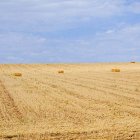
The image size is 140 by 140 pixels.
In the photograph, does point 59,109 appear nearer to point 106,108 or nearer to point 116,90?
point 106,108

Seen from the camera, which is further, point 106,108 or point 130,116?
point 106,108

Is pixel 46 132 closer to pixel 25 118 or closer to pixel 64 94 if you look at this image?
pixel 25 118

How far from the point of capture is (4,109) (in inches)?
639

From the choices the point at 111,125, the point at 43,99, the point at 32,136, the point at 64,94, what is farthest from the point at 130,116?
the point at 64,94

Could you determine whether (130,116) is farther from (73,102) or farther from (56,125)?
A: (73,102)

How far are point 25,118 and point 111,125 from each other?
2.77 metres

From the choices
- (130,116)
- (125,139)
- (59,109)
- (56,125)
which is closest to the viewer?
(125,139)

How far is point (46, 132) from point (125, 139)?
2.08 m

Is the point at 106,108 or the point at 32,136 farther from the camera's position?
the point at 106,108

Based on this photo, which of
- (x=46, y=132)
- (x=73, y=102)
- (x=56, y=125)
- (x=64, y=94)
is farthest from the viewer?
(x=64, y=94)

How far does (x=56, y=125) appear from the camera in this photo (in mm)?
12875

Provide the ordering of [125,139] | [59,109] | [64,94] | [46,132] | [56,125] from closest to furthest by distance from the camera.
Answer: [125,139], [46,132], [56,125], [59,109], [64,94]

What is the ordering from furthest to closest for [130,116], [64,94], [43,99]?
[64,94] → [43,99] → [130,116]

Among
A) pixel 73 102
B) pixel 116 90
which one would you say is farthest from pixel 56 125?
pixel 116 90
